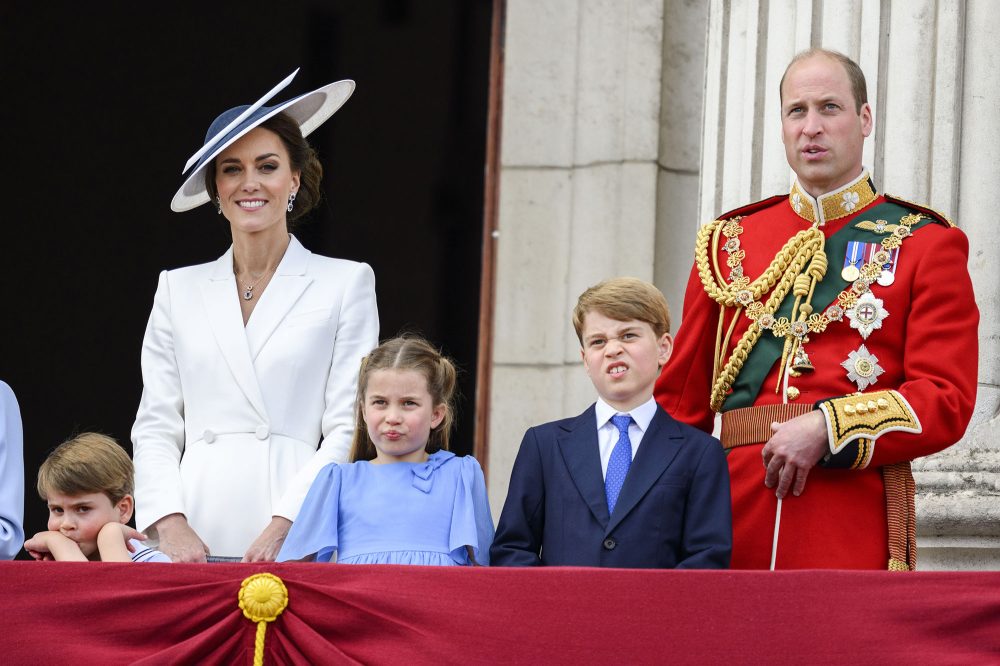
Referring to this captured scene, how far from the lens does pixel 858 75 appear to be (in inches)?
166

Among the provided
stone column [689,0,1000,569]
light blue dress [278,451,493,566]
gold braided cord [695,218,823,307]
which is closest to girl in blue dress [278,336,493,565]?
light blue dress [278,451,493,566]

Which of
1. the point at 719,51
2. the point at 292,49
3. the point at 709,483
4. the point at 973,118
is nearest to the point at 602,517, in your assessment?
the point at 709,483

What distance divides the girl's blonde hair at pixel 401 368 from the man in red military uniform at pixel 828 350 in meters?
0.52

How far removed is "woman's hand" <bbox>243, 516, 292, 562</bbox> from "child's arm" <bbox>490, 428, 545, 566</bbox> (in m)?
0.49

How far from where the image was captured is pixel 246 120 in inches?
177

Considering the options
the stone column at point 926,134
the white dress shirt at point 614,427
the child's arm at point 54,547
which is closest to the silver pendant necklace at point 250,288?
the child's arm at point 54,547

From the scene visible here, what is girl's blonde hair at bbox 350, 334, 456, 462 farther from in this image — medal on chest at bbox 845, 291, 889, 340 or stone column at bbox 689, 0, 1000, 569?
stone column at bbox 689, 0, 1000, 569

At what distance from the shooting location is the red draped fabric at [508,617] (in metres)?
3.42

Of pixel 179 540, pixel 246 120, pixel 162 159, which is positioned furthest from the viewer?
pixel 162 159

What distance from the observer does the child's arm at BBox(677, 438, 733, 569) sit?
377 cm

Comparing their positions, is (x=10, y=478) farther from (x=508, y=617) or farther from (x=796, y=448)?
(x=796, y=448)

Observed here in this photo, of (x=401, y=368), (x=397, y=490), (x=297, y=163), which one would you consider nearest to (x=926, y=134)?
(x=297, y=163)

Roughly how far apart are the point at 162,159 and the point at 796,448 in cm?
469

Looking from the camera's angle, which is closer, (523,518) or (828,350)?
(523,518)
